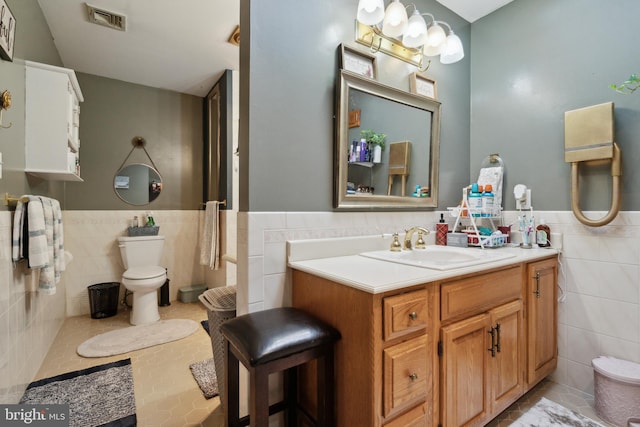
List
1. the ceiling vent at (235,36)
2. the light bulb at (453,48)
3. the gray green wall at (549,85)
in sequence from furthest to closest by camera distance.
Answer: the ceiling vent at (235,36)
the light bulb at (453,48)
the gray green wall at (549,85)

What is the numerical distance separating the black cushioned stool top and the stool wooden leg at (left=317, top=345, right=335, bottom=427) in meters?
0.08

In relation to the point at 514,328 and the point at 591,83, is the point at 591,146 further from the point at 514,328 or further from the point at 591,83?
the point at 514,328

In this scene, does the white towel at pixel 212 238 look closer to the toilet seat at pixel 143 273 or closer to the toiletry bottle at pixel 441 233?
the toilet seat at pixel 143 273

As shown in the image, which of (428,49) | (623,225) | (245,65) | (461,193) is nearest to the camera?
(245,65)

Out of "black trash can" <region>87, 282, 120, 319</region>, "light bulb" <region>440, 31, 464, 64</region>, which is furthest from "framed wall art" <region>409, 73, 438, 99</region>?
"black trash can" <region>87, 282, 120, 319</region>

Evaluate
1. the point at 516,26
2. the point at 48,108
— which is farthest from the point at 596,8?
the point at 48,108

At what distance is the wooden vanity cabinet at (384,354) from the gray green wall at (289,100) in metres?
0.52

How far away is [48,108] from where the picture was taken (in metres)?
1.81

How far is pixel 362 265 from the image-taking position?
1.31 m

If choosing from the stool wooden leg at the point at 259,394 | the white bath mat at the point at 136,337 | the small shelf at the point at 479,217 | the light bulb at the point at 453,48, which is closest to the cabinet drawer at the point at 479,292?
the small shelf at the point at 479,217

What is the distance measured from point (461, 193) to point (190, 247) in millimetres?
3052

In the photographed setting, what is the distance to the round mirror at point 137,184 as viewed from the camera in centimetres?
317

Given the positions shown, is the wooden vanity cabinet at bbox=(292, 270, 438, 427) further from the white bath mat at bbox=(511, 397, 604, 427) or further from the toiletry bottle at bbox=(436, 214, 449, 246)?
the toiletry bottle at bbox=(436, 214, 449, 246)

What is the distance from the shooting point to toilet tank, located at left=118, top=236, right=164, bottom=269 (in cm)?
293
